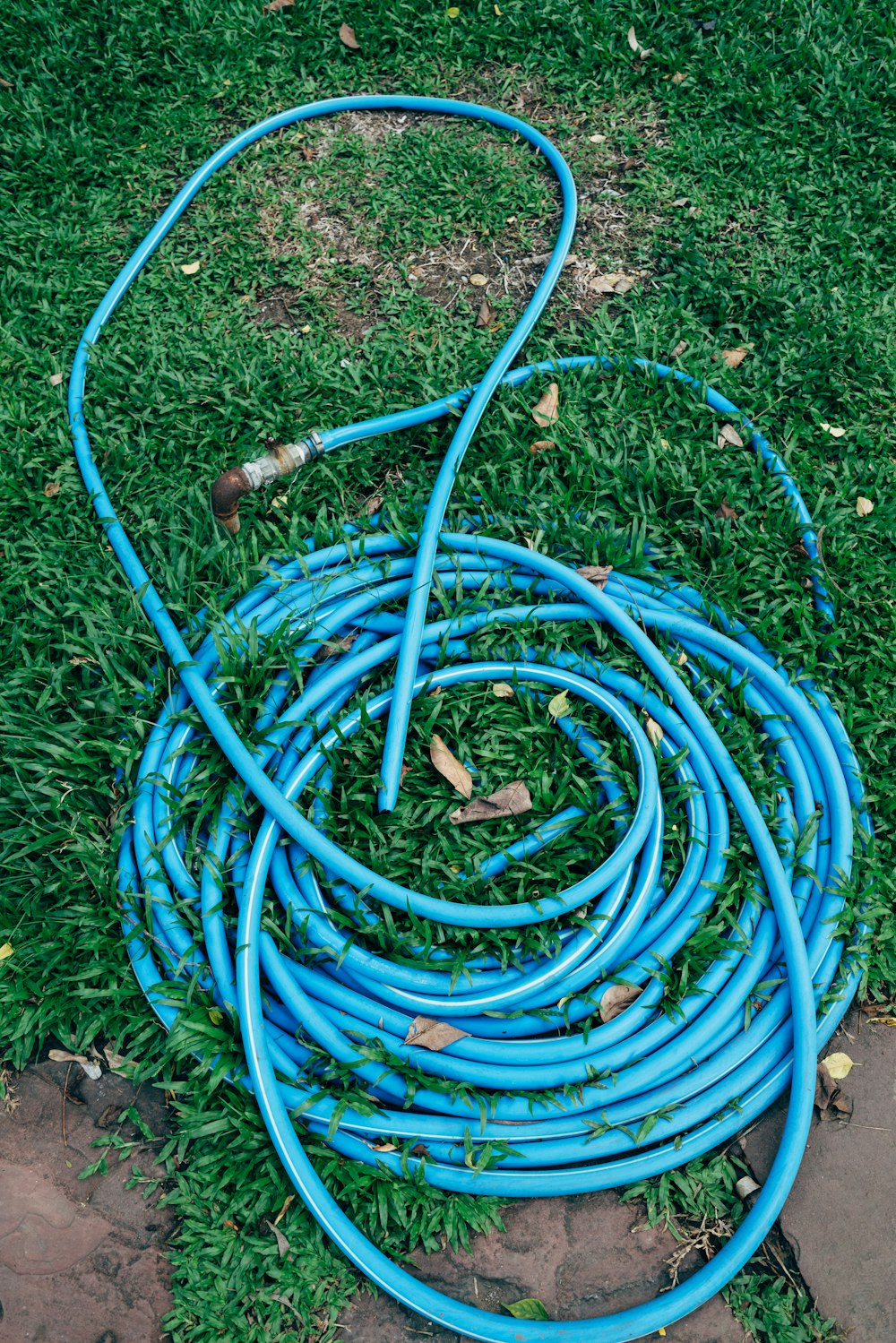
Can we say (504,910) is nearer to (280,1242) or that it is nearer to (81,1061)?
(280,1242)

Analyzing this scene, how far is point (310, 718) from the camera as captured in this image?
2697 millimetres

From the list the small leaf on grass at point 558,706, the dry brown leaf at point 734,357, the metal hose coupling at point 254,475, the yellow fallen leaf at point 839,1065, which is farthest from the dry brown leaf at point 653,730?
the dry brown leaf at point 734,357

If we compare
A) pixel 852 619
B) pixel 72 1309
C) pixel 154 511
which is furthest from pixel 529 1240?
pixel 154 511

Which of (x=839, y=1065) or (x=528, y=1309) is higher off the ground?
(x=839, y=1065)

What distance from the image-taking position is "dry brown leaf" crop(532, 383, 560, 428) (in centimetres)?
329

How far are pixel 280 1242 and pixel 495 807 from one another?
122cm

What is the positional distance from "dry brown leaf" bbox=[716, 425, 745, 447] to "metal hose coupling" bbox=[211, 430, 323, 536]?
4.84 ft

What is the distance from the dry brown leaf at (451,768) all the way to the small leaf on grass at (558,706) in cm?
32

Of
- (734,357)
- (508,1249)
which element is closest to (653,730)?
(508,1249)

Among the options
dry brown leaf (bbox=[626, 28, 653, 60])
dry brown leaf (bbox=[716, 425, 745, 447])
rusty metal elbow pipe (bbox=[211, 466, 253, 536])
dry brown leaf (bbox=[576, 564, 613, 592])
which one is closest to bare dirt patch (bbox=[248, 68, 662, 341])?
dry brown leaf (bbox=[626, 28, 653, 60])

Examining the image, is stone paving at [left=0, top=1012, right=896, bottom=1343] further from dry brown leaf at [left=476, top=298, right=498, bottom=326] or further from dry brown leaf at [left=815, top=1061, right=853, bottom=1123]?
dry brown leaf at [left=476, top=298, right=498, bottom=326]

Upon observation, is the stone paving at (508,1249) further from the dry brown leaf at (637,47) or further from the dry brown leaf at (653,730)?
the dry brown leaf at (637,47)

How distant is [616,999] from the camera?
242 centimetres

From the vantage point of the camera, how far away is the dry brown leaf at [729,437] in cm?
335
